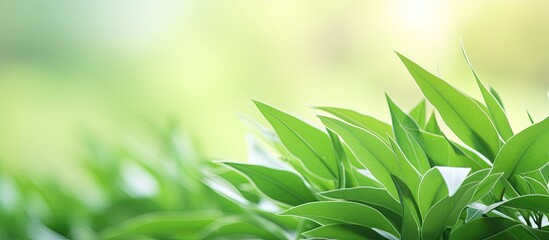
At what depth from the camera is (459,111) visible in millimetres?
345

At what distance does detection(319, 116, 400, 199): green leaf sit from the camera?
32cm

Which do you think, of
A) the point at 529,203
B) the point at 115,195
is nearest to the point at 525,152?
the point at 529,203

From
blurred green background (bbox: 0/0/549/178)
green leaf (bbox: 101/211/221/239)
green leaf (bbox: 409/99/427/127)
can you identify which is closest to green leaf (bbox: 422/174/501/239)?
green leaf (bbox: 409/99/427/127)

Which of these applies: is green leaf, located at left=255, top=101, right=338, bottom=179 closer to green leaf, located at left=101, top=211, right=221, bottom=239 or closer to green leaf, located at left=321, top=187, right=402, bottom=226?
green leaf, located at left=321, top=187, right=402, bottom=226

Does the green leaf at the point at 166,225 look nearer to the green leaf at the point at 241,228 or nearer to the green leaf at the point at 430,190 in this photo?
the green leaf at the point at 241,228

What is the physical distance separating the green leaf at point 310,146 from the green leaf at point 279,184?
0.01 meters

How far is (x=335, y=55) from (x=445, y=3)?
0.51 metres

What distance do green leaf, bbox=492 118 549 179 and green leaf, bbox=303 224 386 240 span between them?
0.07 metres

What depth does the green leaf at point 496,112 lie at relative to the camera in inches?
13.9

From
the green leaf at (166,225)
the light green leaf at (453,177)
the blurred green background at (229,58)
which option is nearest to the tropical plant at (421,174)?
the light green leaf at (453,177)

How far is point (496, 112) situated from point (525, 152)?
38 millimetres

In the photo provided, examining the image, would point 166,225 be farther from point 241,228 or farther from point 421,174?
point 421,174

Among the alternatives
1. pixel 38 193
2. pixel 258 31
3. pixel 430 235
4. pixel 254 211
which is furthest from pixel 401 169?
pixel 258 31

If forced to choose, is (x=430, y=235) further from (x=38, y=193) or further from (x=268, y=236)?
(x=38, y=193)
